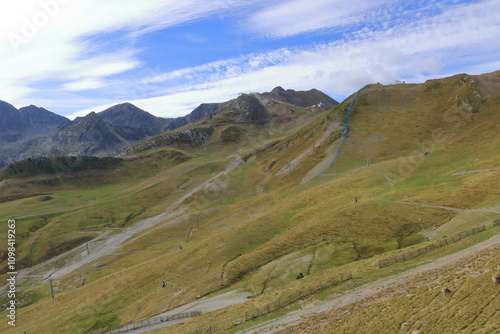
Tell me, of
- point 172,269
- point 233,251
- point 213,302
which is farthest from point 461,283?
point 172,269

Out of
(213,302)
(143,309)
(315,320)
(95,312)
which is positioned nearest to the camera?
(315,320)

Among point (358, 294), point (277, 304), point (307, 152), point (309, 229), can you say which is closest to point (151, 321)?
point (277, 304)

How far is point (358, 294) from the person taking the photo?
44.5m

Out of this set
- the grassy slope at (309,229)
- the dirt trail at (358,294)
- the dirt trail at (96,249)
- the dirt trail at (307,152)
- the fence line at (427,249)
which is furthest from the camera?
the dirt trail at (307,152)

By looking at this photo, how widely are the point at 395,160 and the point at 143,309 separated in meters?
105

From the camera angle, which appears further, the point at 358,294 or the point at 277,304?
the point at 277,304

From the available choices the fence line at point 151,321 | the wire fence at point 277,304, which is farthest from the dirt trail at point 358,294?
the fence line at point 151,321

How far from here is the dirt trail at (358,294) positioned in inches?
1683

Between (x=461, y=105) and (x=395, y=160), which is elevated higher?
(x=461, y=105)

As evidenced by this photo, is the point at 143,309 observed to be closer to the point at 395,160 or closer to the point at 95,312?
the point at 95,312

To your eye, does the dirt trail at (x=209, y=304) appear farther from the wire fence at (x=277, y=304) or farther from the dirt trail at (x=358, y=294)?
the dirt trail at (x=358, y=294)

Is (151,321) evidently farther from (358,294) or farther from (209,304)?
(358,294)

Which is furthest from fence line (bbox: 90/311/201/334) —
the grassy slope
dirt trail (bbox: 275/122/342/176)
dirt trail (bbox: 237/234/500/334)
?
dirt trail (bbox: 275/122/342/176)

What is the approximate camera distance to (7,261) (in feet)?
462
